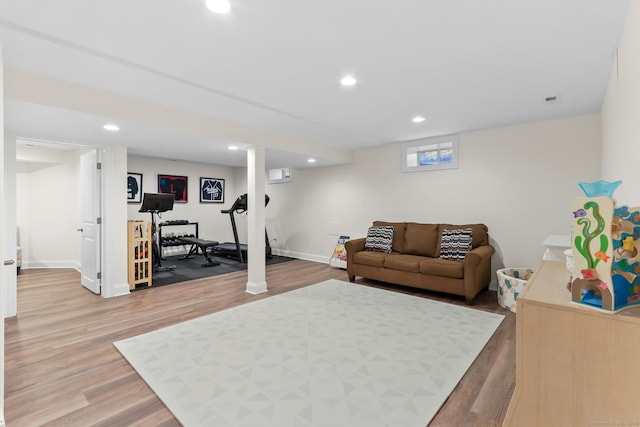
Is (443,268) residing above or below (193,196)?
below

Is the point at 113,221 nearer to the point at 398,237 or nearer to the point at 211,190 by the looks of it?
the point at 211,190

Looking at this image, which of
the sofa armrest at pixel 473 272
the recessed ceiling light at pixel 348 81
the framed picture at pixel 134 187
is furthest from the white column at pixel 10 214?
the sofa armrest at pixel 473 272

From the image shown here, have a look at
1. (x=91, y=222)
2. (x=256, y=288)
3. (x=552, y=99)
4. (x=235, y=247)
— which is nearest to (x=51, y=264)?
(x=91, y=222)

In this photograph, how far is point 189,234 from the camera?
7.56 metres

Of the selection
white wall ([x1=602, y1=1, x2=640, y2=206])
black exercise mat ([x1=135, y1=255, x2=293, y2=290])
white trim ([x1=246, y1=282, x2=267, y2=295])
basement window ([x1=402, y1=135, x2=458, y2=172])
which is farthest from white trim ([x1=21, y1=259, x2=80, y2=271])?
white wall ([x1=602, y1=1, x2=640, y2=206])

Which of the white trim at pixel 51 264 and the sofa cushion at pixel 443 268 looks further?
the white trim at pixel 51 264

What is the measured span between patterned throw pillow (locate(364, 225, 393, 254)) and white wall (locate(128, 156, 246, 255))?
4127mm

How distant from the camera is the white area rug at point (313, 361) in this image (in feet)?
5.95

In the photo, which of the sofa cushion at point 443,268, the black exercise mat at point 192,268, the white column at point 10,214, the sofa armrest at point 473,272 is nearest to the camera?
the white column at point 10,214

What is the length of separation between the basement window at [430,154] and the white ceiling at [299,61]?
81 cm

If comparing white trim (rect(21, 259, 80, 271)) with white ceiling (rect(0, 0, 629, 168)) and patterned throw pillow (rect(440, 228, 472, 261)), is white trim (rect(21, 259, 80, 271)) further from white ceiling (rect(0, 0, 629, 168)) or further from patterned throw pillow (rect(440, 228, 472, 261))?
patterned throw pillow (rect(440, 228, 472, 261))

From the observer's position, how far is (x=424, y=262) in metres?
4.08

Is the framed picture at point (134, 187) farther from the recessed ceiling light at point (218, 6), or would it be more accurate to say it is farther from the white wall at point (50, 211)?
the recessed ceiling light at point (218, 6)

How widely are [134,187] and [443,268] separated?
6341mm
